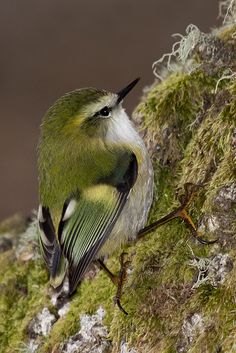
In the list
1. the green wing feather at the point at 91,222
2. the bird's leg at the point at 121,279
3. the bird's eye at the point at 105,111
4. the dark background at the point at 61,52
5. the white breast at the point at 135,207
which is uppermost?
the bird's eye at the point at 105,111

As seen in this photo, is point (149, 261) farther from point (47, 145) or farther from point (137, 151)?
point (47, 145)

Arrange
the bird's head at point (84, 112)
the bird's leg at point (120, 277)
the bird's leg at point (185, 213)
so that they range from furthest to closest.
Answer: the bird's head at point (84, 112), the bird's leg at point (120, 277), the bird's leg at point (185, 213)

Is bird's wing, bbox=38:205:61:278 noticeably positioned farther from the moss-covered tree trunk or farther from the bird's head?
the bird's head

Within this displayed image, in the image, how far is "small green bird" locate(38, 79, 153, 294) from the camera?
14.6ft

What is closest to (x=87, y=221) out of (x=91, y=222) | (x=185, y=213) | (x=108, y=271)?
(x=91, y=222)

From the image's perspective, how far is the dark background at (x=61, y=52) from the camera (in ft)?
41.4

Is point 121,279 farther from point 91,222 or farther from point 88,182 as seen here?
point 88,182

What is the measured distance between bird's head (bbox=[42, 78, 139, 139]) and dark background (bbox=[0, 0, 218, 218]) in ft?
23.7

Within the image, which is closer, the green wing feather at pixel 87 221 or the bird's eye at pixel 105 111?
the green wing feather at pixel 87 221

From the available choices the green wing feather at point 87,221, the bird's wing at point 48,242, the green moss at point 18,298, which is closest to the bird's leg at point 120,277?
the green wing feather at point 87,221

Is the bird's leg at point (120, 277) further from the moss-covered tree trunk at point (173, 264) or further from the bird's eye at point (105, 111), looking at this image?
the bird's eye at point (105, 111)

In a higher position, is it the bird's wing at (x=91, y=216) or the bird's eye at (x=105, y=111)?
the bird's eye at (x=105, y=111)

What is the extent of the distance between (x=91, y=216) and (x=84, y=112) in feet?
2.23

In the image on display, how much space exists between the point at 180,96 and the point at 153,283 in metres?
1.17
